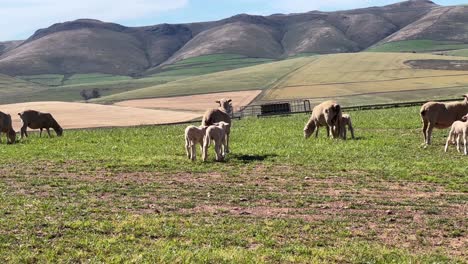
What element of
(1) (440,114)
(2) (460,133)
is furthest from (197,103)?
(2) (460,133)

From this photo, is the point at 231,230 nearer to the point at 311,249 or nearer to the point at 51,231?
the point at 311,249

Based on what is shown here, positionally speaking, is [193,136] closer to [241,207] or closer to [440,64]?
[241,207]

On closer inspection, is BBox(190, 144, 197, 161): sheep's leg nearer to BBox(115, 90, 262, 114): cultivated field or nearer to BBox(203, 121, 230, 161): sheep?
BBox(203, 121, 230, 161): sheep

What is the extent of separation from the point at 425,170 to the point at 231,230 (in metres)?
9.41

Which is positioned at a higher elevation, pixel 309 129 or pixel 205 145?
pixel 205 145

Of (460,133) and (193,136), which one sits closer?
(193,136)

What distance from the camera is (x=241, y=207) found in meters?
14.1

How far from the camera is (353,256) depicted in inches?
401

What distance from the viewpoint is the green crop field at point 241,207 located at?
34.4ft

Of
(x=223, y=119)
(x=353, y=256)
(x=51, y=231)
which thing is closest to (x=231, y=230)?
(x=353, y=256)

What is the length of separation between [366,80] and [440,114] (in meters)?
87.1

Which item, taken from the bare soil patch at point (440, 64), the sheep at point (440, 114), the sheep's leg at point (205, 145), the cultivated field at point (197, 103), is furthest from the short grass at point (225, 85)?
the sheep's leg at point (205, 145)

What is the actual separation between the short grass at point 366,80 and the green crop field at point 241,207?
6041 centimetres

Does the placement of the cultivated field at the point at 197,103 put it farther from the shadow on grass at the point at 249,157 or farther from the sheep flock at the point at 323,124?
the shadow on grass at the point at 249,157
